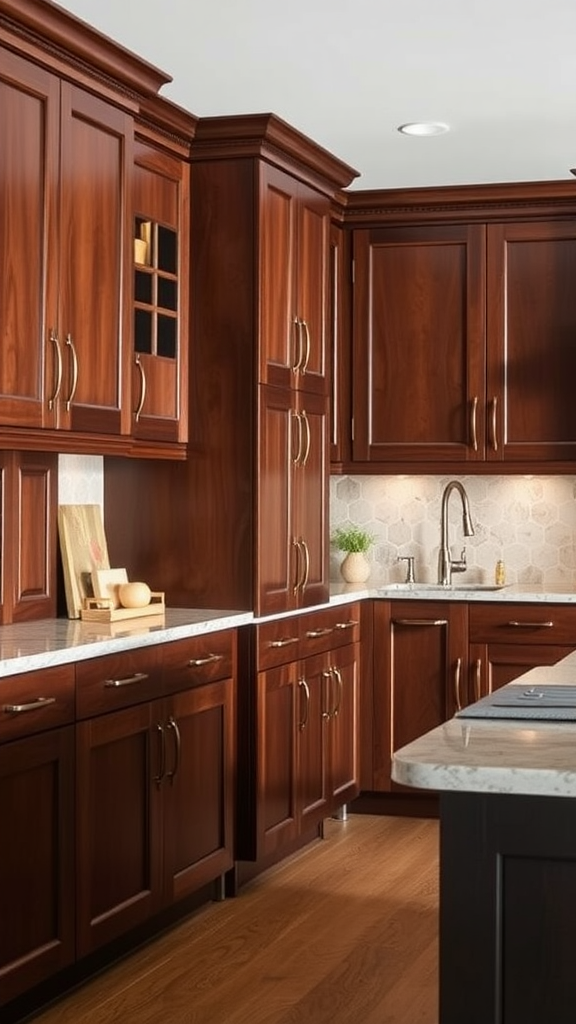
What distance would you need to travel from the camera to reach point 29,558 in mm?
4309

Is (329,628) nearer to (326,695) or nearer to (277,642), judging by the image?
(326,695)

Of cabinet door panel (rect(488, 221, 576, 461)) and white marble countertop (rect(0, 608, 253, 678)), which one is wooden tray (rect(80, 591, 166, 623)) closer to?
white marble countertop (rect(0, 608, 253, 678))

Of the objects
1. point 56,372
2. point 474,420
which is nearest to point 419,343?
point 474,420

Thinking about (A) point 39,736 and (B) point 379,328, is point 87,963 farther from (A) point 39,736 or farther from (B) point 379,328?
(B) point 379,328

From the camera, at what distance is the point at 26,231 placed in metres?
3.65

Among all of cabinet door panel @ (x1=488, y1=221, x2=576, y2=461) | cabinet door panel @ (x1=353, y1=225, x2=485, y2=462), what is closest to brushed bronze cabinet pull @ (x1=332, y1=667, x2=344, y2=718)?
cabinet door panel @ (x1=353, y1=225, x2=485, y2=462)

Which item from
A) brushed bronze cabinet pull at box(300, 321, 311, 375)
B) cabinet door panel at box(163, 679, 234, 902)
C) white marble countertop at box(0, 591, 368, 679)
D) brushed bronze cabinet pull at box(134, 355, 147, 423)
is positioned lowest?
cabinet door panel at box(163, 679, 234, 902)

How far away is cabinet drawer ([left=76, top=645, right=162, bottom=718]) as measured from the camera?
357 cm

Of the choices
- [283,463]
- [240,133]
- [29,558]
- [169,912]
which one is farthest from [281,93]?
[169,912]

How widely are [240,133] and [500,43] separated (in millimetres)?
992

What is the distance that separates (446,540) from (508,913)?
4281 millimetres

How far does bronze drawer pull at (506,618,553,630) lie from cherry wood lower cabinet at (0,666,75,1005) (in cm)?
254

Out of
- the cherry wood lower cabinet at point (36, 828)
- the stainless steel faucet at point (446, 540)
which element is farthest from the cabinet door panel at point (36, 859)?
the stainless steel faucet at point (446, 540)

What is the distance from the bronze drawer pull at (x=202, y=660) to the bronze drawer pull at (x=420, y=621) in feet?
4.85
